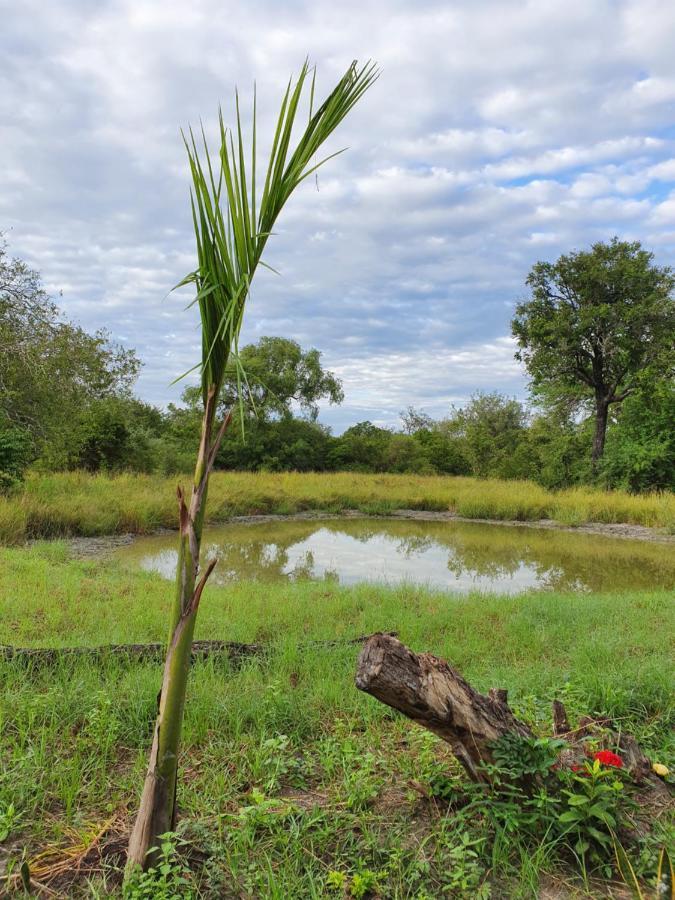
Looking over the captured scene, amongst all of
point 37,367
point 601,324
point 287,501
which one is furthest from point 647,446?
point 37,367

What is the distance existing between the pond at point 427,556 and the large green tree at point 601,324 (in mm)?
8105

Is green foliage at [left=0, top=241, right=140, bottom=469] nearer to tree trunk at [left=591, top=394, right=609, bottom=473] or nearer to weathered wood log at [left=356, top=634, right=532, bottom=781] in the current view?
weathered wood log at [left=356, top=634, right=532, bottom=781]

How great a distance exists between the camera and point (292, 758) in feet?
7.99

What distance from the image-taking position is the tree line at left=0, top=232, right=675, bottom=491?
11625 mm

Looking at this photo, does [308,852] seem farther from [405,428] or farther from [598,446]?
[405,428]

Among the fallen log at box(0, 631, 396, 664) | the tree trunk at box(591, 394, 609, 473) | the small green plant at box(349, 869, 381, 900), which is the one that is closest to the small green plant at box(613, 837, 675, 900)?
the small green plant at box(349, 869, 381, 900)

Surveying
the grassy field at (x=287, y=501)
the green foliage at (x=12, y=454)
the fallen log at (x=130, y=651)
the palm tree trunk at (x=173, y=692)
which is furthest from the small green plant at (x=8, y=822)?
the green foliage at (x=12, y=454)

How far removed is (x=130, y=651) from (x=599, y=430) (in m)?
21.3

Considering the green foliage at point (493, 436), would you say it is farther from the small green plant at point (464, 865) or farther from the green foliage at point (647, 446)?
the small green plant at point (464, 865)

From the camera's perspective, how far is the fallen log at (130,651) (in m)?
3.35

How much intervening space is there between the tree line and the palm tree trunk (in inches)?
332

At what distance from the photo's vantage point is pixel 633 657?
3.82 m

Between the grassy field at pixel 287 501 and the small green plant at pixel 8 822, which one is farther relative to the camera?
the grassy field at pixel 287 501

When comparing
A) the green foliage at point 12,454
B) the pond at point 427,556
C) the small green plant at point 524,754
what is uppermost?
the green foliage at point 12,454
